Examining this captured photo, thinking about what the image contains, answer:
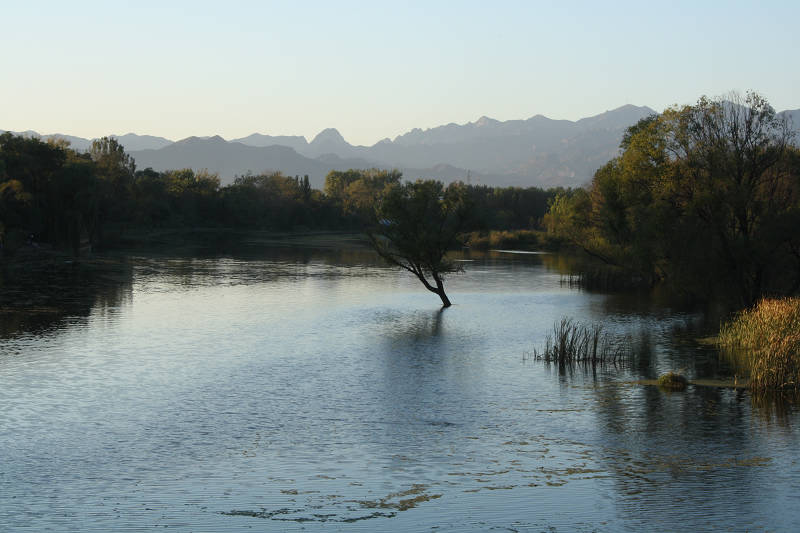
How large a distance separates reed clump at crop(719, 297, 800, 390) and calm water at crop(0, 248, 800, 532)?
1.52 meters

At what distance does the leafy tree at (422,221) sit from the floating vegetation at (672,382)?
26.3 m

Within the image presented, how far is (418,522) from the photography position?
17.8 m

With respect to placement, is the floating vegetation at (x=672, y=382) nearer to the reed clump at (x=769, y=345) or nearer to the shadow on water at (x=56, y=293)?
the reed clump at (x=769, y=345)

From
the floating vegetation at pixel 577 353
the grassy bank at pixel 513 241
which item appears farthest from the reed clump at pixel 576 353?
the grassy bank at pixel 513 241

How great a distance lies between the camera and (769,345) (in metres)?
31.7

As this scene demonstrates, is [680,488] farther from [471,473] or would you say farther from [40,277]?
[40,277]

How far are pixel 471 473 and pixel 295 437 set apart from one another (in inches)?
253

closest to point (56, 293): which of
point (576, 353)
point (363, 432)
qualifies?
point (576, 353)

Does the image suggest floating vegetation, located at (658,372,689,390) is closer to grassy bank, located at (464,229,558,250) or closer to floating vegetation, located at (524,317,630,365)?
floating vegetation, located at (524,317,630,365)

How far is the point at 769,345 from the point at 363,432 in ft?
55.9

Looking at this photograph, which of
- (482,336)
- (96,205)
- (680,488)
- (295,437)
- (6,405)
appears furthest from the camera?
(96,205)

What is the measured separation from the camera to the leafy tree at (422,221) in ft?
192

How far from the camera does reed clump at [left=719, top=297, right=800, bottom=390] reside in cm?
3089

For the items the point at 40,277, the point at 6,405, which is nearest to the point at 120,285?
the point at 40,277
